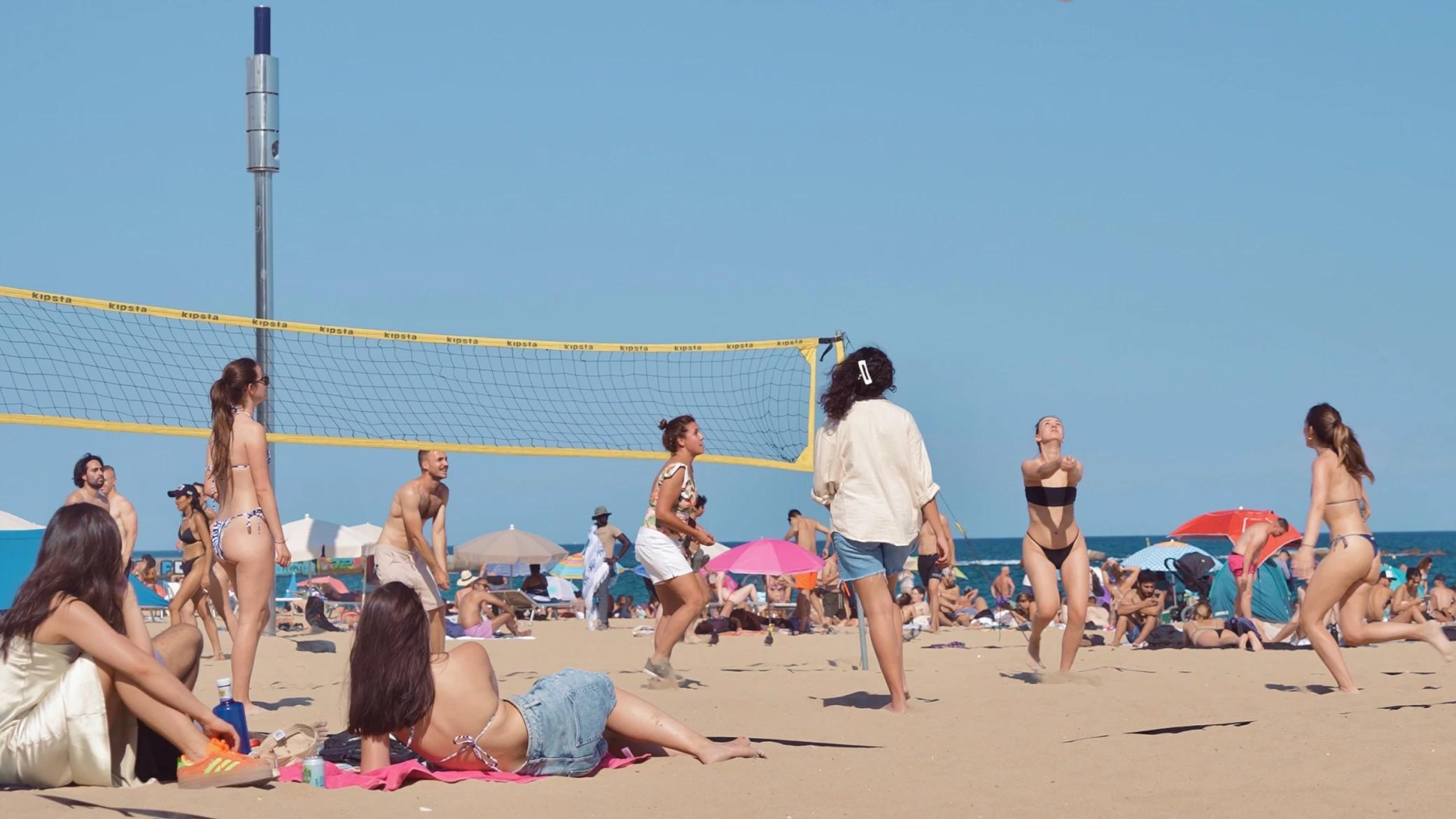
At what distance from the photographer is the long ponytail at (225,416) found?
19.2 feet

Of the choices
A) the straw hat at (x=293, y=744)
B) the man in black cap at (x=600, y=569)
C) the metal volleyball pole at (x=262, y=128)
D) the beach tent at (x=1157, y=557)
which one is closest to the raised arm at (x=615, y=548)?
the man in black cap at (x=600, y=569)

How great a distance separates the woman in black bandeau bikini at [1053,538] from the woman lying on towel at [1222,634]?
3549mm

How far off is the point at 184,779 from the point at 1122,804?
2.52m

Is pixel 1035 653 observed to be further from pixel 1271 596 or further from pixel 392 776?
pixel 1271 596

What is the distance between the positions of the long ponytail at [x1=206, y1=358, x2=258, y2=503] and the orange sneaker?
6.66ft

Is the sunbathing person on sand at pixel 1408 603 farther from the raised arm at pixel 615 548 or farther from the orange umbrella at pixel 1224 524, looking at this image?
the raised arm at pixel 615 548

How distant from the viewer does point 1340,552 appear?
6.24 m

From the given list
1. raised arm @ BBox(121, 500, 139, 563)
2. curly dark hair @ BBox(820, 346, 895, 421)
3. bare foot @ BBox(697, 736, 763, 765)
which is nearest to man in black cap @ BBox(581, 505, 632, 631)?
raised arm @ BBox(121, 500, 139, 563)

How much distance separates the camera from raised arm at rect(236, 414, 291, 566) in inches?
229

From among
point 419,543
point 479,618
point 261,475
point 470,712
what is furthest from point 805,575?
point 470,712

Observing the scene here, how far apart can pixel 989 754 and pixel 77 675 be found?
2712 millimetres

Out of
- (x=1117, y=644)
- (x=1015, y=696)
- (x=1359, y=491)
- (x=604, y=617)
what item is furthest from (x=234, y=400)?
(x=604, y=617)

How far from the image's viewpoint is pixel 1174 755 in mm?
4496

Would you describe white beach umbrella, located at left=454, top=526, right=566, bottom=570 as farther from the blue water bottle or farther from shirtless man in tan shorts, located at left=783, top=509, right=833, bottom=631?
the blue water bottle
